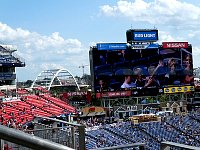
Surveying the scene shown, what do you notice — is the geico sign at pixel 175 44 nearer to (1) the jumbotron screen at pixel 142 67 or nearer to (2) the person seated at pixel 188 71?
(1) the jumbotron screen at pixel 142 67

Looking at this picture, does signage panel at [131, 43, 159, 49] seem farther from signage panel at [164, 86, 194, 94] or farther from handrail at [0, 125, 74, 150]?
handrail at [0, 125, 74, 150]

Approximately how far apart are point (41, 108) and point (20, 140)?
35.7 metres

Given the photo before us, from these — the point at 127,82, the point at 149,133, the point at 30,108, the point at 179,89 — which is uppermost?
the point at 127,82

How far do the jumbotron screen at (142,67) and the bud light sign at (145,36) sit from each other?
236 centimetres

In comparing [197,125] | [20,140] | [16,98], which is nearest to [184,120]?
[197,125]

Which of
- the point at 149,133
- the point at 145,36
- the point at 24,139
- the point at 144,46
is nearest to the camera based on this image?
the point at 24,139

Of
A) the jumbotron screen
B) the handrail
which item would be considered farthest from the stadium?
the handrail

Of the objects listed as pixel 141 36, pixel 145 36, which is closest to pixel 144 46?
pixel 141 36

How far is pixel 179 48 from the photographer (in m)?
42.4

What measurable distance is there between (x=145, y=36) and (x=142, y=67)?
5.41 metres

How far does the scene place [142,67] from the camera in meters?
40.1

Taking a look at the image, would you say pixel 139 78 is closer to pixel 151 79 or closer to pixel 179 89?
pixel 151 79

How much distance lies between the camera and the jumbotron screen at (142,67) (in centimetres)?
3838

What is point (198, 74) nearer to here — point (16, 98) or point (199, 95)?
point (199, 95)
